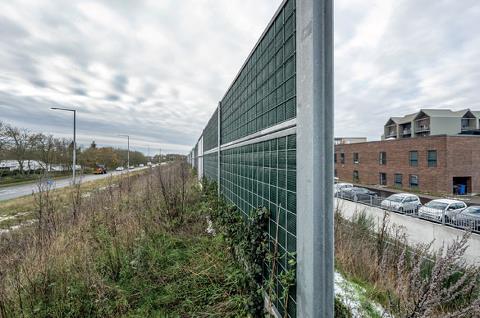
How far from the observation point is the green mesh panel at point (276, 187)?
5.93 ft

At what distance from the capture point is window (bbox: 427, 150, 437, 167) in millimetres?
22688

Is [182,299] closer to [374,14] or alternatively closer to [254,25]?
[374,14]

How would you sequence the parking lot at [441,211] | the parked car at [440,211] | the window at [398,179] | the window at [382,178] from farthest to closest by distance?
the window at [382,178]
the window at [398,179]
the parked car at [440,211]
the parking lot at [441,211]

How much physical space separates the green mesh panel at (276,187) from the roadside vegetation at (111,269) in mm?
725

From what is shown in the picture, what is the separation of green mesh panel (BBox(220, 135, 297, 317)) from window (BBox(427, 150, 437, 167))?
1080 inches

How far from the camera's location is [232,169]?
4.29 metres

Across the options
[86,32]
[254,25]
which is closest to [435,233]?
[254,25]

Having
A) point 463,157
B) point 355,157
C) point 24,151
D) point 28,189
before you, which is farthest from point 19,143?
point 463,157

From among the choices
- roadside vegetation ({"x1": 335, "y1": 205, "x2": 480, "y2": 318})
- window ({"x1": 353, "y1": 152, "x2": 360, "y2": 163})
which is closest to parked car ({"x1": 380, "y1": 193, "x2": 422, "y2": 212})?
roadside vegetation ({"x1": 335, "y1": 205, "x2": 480, "y2": 318})

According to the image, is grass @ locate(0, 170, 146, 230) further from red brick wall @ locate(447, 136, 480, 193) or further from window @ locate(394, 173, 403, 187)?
window @ locate(394, 173, 403, 187)

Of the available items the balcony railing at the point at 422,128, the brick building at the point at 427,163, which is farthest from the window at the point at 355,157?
the balcony railing at the point at 422,128

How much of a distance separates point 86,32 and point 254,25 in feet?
11.9

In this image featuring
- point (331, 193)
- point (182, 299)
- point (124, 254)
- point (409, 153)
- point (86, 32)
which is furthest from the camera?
point (409, 153)

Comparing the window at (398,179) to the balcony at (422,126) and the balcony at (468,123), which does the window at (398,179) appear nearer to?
the balcony at (422,126)
